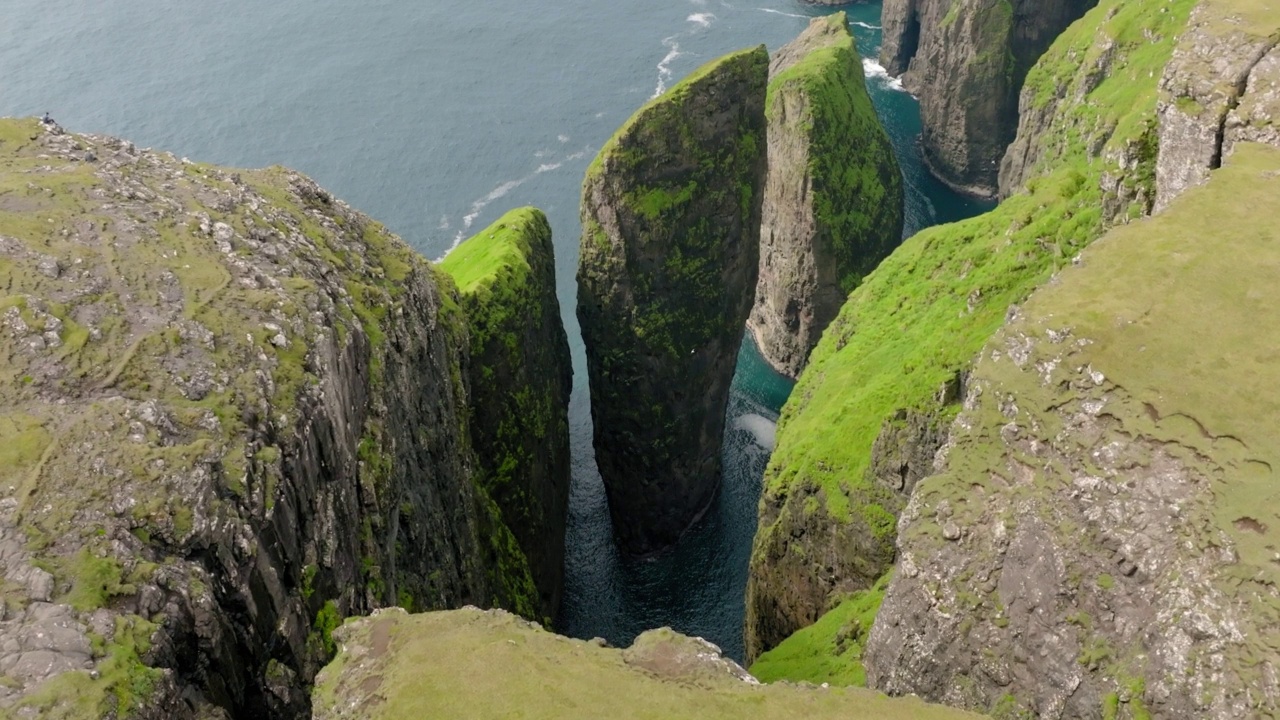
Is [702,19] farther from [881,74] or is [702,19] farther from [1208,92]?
[1208,92]

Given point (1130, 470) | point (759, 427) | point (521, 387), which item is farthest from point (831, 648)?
point (759, 427)

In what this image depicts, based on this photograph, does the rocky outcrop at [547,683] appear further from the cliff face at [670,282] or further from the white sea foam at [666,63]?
the white sea foam at [666,63]

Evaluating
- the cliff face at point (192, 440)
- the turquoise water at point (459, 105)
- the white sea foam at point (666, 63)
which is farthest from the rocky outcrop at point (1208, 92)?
the white sea foam at point (666, 63)

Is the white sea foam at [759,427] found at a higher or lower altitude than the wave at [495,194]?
lower

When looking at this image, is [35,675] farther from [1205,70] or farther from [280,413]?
[1205,70]

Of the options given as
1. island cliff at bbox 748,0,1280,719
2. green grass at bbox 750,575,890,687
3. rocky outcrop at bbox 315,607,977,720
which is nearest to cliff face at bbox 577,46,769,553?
green grass at bbox 750,575,890,687

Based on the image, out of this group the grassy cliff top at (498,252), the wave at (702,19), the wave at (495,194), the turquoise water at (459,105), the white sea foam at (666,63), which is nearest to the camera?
the grassy cliff top at (498,252)
